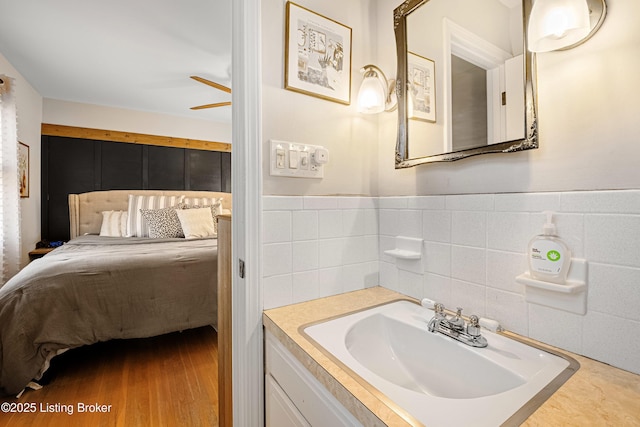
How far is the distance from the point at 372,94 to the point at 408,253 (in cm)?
61

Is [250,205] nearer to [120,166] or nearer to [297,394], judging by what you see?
[297,394]

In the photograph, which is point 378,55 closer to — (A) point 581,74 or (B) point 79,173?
(A) point 581,74

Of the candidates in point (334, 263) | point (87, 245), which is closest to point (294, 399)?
point (334, 263)

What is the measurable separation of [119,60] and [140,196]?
166cm

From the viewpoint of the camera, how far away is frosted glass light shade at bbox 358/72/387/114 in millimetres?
1085

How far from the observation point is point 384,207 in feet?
3.93

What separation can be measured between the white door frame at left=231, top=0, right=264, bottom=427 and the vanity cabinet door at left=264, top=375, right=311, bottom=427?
5 cm

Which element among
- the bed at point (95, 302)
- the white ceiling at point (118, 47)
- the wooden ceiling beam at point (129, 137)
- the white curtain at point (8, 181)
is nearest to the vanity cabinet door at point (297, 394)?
the bed at point (95, 302)

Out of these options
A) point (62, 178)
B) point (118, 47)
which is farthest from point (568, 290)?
point (62, 178)

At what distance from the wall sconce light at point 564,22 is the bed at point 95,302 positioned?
224cm

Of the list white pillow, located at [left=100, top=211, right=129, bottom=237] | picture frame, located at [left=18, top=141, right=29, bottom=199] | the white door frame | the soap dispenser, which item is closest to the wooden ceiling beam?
picture frame, located at [left=18, top=141, right=29, bottom=199]

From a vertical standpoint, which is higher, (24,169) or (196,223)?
(24,169)

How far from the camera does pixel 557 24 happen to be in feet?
2.06

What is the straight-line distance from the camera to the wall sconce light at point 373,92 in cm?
108
